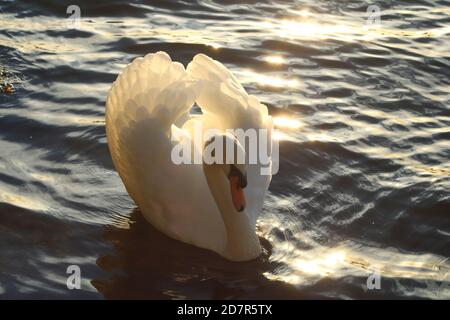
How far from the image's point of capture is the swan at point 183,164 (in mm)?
6855

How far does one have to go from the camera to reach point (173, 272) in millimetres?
6848

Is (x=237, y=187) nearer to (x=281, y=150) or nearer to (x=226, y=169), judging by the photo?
(x=226, y=169)

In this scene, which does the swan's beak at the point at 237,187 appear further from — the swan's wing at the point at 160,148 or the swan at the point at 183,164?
the swan's wing at the point at 160,148

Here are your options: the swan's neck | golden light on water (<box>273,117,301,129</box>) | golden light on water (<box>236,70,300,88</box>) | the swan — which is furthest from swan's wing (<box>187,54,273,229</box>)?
golden light on water (<box>236,70,300,88</box>)

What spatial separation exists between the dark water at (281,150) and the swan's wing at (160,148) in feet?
0.72

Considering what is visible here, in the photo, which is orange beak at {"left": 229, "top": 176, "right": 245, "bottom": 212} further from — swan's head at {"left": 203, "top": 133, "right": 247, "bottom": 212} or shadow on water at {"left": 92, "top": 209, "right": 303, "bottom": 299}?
shadow on water at {"left": 92, "top": 209, "right": 303, "bottom": 299}

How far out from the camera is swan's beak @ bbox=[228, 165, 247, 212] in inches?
265

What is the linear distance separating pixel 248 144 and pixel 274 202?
2.74ft

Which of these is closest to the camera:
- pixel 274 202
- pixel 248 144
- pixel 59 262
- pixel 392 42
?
pixel 59 262

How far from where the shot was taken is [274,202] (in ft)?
26.1

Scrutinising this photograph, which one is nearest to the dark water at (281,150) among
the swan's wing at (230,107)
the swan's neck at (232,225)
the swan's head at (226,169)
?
the swan's neck at (232,225)
